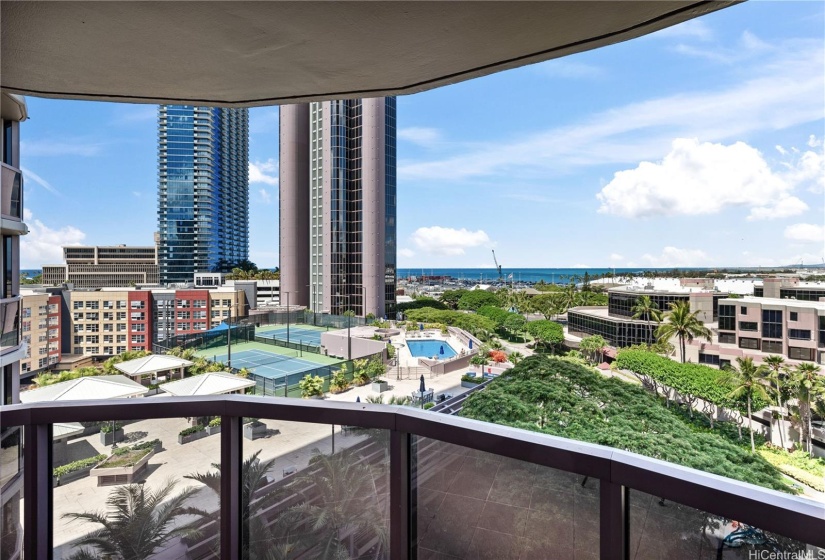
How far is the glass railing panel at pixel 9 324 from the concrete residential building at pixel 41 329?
3411cm

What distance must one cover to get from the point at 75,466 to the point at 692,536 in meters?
1.69

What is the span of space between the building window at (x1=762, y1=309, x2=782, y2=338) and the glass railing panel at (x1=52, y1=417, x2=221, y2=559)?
29.0 metres

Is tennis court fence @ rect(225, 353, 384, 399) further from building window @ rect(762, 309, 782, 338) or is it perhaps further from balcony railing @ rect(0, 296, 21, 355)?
building window @ rect(762, 309, 782, 338)

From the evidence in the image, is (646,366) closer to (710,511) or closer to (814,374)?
(814,374)

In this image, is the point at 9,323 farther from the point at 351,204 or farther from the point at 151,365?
the point at 351,204

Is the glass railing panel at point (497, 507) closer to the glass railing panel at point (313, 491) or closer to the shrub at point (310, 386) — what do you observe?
the glass railing panel at point (313, 491)

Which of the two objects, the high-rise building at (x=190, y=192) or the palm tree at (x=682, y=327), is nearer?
the palm tree at (x=682, y=327)

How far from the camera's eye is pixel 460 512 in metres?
1.09

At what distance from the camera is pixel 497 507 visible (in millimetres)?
1033

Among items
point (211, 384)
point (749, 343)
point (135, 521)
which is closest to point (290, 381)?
point (211, 384)

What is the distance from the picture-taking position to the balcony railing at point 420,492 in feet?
2.55

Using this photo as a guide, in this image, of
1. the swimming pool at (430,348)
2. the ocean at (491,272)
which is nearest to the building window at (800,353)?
the swimming pool at (430,348)

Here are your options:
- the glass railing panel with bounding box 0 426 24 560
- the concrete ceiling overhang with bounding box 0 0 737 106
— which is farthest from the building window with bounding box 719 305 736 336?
the glass railing panel with bounding box 0 426 24 560

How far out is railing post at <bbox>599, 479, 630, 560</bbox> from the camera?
0.84 m
